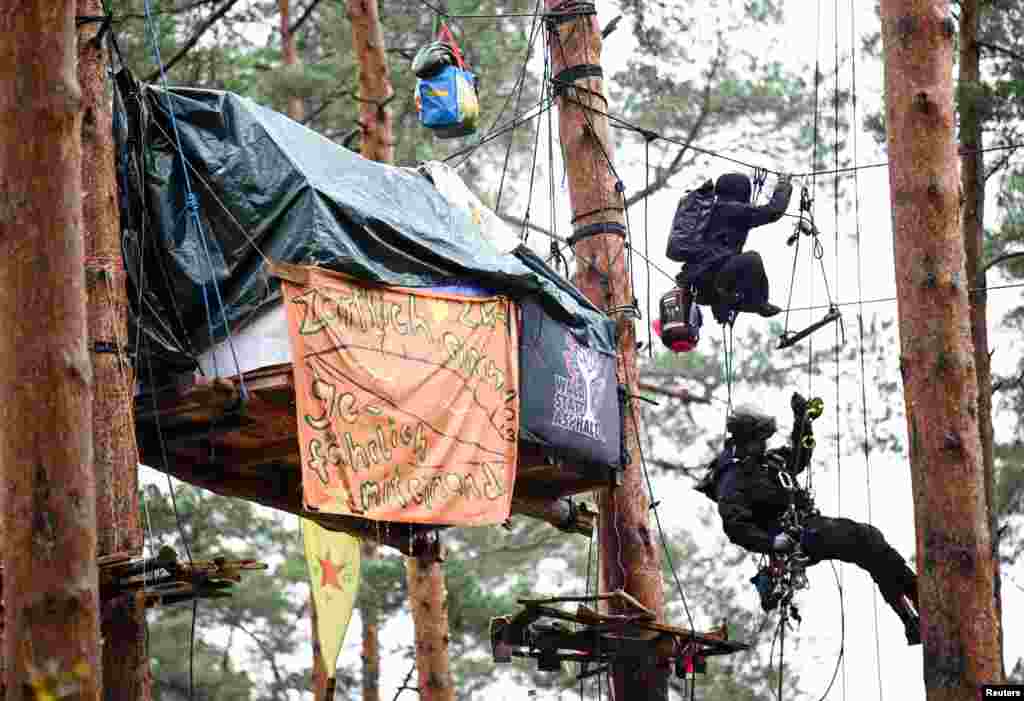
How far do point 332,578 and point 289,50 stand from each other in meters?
10.7

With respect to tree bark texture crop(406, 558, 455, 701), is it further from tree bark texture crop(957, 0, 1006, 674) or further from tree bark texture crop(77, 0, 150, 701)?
tree bark texture crop(77, 0, 150, 701)

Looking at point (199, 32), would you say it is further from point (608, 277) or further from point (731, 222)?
point (731, 222)

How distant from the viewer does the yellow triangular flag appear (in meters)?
11.6

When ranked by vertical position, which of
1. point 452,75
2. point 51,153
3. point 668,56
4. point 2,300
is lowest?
point 2,300

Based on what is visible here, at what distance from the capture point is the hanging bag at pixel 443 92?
10898 millimetres

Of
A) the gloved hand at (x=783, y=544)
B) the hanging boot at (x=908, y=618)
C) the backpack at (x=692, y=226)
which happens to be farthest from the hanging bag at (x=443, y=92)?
the hanging boot at (x=908, y=618)

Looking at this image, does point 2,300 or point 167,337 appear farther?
point 167,337

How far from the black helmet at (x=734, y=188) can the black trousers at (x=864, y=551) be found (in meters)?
2.24

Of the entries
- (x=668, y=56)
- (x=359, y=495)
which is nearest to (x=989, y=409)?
(x=359, y=495)

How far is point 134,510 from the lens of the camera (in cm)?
835

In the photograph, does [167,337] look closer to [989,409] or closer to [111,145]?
[111,145]

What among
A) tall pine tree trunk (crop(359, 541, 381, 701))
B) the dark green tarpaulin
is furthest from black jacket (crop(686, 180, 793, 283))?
tall pine tree trunk (crop(359, 541, 381, 701))

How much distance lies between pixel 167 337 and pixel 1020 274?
1071 cm

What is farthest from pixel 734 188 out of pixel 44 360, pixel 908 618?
pixel 44 360
